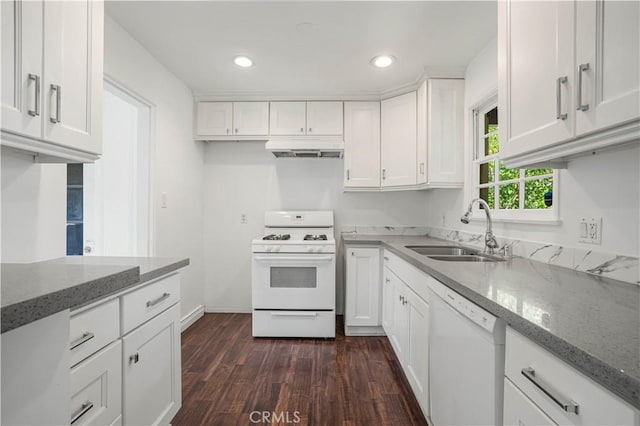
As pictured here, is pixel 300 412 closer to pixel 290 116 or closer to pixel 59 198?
pixel 59 198

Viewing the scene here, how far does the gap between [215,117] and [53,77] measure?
2.11m

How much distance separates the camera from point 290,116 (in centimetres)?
308

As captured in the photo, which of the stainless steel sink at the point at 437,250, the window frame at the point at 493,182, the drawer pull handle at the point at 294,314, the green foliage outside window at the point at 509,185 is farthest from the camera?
the drawer pull handle at the point at 294,314

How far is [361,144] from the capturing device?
9.95ft

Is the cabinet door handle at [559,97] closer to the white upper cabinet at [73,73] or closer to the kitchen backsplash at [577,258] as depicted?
the kitchen backsplash at [577,258]

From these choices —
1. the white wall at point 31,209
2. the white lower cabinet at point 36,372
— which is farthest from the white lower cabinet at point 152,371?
the white wall at point 31,209

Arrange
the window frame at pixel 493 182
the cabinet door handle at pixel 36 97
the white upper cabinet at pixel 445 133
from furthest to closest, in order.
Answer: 1. the white upper cabinet at pixel 445 133
2. the window frame at pixel 493 182
3. the cabinet door handle at pixel 36 97

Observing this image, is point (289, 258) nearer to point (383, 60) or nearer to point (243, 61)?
point (243, 61)

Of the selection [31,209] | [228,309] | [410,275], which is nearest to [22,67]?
[31,209]

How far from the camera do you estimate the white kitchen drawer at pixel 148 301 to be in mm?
1148

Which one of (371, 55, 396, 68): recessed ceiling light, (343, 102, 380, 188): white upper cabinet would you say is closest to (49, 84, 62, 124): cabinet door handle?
(371, 55, 396, 68): recessed ceiling light

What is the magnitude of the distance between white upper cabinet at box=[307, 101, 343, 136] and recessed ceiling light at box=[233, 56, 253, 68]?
0.77 metres

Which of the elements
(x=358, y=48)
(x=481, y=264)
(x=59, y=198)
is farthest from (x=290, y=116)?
(x=481, y=264)

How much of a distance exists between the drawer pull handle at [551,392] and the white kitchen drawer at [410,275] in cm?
77
